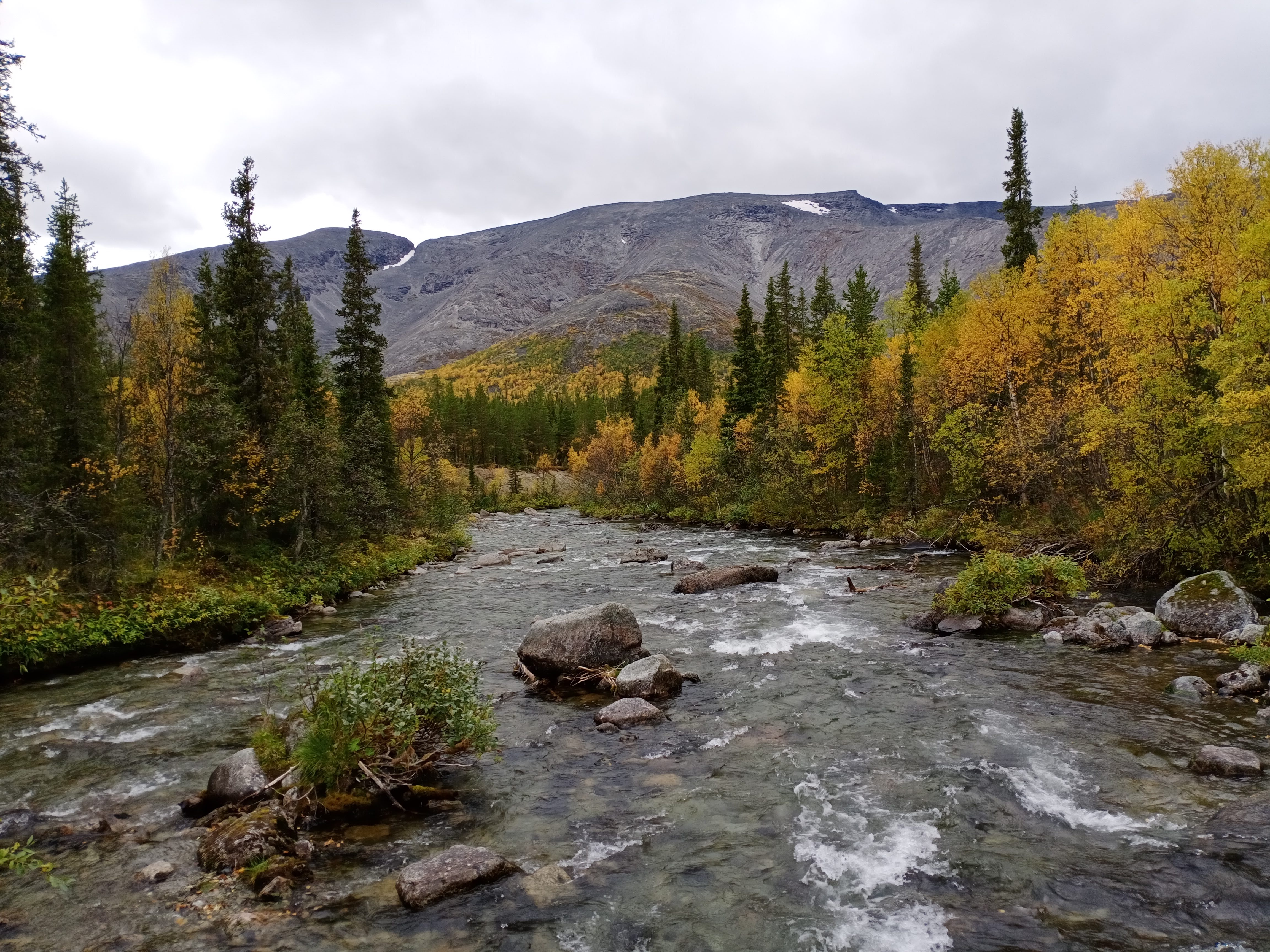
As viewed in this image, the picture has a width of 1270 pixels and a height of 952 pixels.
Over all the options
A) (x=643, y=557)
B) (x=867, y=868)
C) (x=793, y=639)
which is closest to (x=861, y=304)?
(x=643, y=557)

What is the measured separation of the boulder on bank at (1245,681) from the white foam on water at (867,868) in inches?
344

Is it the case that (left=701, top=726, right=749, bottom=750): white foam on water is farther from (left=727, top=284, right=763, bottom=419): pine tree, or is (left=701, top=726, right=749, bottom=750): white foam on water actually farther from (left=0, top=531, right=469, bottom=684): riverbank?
(left=727, top=284, right=763, bottom=419): pine tree

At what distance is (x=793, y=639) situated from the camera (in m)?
20.1

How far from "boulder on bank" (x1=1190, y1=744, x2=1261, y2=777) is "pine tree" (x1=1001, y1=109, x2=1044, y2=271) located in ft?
156

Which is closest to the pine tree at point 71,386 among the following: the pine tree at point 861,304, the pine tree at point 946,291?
the pine tree at point 861,304

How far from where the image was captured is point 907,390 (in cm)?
4716

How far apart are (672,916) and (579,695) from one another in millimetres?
8076

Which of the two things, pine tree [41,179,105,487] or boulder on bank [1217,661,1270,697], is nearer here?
boulder on bank [1217,661,1270,697]

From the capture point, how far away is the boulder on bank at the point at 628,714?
45.7ft

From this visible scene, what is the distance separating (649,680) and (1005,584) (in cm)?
1306

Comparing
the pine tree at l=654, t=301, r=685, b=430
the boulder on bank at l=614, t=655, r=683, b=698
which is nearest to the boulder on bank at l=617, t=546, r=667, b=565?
the boulder on bank at l=614, t=655, r=683, b=698

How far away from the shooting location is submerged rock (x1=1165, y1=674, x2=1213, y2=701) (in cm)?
1369

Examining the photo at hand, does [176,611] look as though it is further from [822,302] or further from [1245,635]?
[822,302]

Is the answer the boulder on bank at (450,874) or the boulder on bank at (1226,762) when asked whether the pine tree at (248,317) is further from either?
the boulder on bank at (1226,762)
